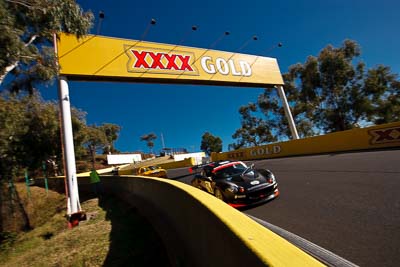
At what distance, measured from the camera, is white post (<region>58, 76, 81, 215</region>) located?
8953 mm

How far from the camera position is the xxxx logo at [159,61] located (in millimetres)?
13055

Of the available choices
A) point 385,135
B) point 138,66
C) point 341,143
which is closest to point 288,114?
point 341,143

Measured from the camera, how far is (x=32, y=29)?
25.0ft

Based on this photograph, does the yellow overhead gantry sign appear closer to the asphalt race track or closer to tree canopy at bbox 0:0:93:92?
tree canopy at bbox 0:0:93:92

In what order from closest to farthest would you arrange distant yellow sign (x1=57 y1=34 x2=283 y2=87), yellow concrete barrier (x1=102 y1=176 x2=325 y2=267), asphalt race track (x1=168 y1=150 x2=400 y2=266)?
yellow concrete barrier (x1=102 y1=176 x2=325 y2=267) < asphalt race track (x1=168 y1=150 x2=400 y2=266) < distant yellow sign (x1=57 y1=34 x2=283 y2=87)

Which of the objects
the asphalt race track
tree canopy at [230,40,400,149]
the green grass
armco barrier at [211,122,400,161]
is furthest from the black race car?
tree canopy at [230,40,400,149]

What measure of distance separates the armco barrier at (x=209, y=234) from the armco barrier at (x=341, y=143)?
11926 mm

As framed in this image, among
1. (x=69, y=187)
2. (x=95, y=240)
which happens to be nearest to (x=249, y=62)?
(x=69, y=187)

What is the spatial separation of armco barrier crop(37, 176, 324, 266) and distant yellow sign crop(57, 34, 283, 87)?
7.85 metres

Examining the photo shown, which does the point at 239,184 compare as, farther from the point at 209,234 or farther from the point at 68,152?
the point at 68,152

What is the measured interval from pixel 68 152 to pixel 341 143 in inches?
599

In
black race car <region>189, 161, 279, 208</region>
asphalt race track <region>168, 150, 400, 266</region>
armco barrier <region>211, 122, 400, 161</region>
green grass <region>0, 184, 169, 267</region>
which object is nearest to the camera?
asphalt race track <region>168, 150, 400, 266</region>

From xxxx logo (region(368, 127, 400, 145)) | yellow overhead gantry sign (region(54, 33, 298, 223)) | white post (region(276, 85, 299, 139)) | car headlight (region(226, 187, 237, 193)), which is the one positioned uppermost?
yellow overhead gantry sign (region(54, 33, 298, 223))

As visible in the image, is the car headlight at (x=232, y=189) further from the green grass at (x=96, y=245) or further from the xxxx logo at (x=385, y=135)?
the xxxx logo at (x=385, y=135)
